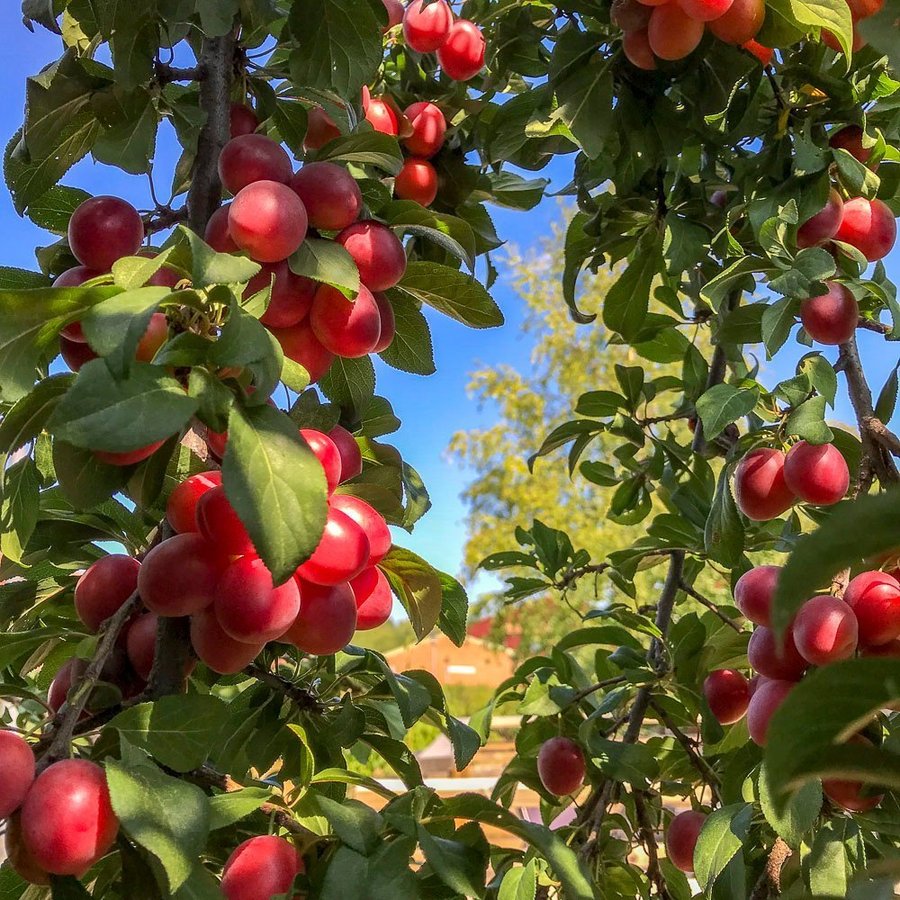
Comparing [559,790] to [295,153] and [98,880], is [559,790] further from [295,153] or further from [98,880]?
[295,153]

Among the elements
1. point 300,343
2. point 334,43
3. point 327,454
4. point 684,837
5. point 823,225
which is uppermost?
point 334,43

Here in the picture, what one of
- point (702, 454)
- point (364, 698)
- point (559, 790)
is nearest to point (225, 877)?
point (364, 698)

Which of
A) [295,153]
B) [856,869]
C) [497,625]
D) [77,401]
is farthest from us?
[497,625]

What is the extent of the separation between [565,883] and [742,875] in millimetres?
319

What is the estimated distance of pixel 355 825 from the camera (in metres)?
0.59

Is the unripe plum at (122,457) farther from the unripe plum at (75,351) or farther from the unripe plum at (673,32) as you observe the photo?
the unripe plum at (673,32)

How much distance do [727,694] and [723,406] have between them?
1.38 feet

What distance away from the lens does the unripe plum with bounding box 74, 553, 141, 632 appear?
725mm

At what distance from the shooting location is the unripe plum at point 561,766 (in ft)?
3.93

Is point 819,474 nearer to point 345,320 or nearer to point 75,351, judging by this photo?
point 345,320

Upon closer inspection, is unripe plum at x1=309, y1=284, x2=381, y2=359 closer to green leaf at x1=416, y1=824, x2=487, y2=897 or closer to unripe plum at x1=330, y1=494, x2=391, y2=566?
unripe plum at x1=330, y1=494, x2=391, y2=566

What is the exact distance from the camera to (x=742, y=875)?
79cm

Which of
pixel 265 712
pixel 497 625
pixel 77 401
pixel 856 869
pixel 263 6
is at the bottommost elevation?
pixel 856 869

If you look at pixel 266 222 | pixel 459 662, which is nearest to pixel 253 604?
pixel 266 222
